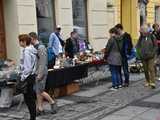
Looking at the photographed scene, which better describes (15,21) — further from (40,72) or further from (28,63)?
(28,63)

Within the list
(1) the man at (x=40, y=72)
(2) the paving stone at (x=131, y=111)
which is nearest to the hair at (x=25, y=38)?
(1) the man at (x=40, y=72)

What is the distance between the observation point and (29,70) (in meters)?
8.59

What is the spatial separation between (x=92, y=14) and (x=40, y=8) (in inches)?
122

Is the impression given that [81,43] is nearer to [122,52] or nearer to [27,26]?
[27,26]

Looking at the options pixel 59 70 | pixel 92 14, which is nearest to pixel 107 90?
pixel 59 70

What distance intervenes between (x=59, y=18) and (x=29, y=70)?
25.9ft

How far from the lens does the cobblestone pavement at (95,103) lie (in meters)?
9.39

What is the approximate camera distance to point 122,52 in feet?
41.1

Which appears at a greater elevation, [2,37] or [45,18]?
[45,18]

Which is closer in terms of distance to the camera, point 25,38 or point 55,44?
point 25,38

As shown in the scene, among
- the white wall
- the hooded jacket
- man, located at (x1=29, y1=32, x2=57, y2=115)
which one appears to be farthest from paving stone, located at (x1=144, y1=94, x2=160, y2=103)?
the white wall

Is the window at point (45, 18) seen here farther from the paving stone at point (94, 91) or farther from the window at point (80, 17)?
the paving stone at point (94, 91)

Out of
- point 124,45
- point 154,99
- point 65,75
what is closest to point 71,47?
point 124,45

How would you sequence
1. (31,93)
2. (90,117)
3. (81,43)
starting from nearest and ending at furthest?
(31,93) < (90,117) < (81,43)
